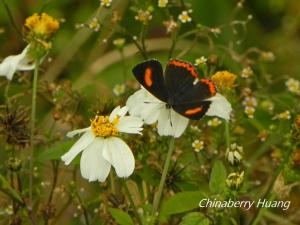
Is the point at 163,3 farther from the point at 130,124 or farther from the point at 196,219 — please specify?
the point at 196,219

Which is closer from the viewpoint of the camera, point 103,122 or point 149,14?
point 103,122

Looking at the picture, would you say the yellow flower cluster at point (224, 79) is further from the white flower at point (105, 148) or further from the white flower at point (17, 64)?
the white flower at point (17, 64)

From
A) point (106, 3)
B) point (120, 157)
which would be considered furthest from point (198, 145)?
point (106, 3)

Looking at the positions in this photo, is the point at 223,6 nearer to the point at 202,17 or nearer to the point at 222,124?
the point at 202,17

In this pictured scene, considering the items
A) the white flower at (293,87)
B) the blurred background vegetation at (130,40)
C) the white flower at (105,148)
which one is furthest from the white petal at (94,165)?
the blurred background vegetation at (130,40)

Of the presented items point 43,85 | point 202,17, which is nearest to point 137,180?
point 43,85

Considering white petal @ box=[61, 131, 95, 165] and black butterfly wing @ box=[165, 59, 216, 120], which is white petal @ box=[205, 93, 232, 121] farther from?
white petal @ box=[61, 131, 95, 165]
